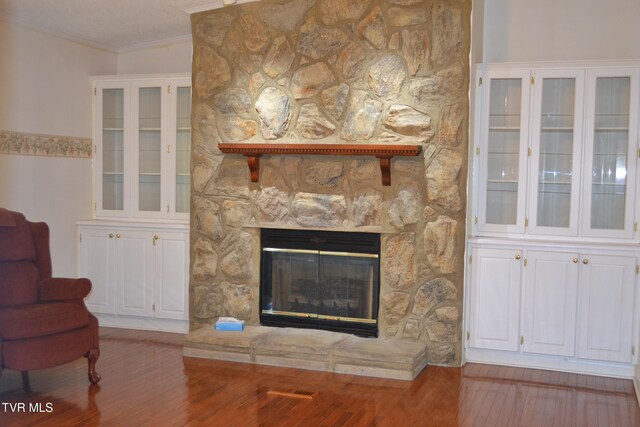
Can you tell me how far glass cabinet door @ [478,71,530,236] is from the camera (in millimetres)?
5191

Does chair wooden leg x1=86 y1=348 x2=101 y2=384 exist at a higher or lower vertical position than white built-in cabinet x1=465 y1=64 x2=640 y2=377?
lower

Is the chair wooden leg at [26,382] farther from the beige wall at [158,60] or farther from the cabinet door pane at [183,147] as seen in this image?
the beige wall at [158,60]

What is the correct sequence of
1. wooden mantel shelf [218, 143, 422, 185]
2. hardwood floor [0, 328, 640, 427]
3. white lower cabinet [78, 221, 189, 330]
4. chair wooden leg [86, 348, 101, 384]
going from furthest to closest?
white lower cabinet [78, 221, 189, 330], wooden mantel shelf [218, 143, 422, 185], chair wooden leg [86, 348, 101, 384], hardwood floor [0, 328, 640, 427]

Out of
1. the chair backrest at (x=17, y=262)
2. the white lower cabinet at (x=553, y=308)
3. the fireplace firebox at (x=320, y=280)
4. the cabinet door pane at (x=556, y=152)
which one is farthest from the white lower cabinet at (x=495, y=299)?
the chair backrest at (x=17, y=262)

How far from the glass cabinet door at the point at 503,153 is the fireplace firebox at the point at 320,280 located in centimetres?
92

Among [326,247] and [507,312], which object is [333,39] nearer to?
[326,247]

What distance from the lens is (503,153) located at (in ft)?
17.2

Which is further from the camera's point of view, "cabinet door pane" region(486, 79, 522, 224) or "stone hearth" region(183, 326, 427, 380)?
"cabinet door pane" region(486, 79, 522, 224)

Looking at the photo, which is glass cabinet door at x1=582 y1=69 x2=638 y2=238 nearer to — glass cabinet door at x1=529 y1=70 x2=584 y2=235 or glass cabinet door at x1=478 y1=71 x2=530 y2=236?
glass cabinet door at x1=529 y1=70 x2=584 y2=235

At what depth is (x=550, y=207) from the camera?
17.0ft

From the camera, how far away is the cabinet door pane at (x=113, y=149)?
633 cm

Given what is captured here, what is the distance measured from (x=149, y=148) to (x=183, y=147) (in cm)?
35

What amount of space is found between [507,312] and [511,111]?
150 cm

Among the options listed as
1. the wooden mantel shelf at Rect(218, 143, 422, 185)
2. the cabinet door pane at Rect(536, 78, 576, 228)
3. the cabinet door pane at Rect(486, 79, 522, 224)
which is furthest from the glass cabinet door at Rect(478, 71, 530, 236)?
the wooden mantel shelf at Rect(218, 143, 422, 185)
